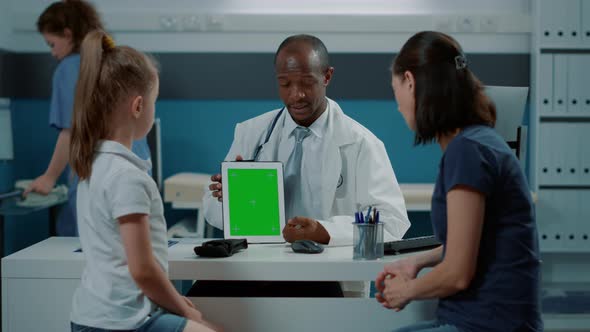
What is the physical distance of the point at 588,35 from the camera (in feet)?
12.2

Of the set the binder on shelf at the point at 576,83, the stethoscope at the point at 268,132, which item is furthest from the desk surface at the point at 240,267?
the binder on shelf at the point at 576,83

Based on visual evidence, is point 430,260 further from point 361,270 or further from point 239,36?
point 239,36

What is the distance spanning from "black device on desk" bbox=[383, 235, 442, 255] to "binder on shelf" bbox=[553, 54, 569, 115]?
2.14 metres

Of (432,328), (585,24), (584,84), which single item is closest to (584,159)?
(584,84)

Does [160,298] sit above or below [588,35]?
below

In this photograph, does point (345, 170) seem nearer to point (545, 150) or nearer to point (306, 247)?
point (306, 247)

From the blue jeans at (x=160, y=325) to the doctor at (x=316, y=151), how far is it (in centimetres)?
71

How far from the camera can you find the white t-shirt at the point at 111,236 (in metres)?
1.42

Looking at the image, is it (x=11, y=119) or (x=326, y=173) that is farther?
(x=11, y=119)

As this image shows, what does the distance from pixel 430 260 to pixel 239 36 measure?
2542 mm

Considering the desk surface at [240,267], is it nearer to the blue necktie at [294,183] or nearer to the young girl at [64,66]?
the blue necktie at [294,183]

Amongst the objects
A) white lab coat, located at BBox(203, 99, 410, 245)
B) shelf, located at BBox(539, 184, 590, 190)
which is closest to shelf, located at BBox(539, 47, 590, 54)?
shelf, located at BBox(539, 184, 590, 190)

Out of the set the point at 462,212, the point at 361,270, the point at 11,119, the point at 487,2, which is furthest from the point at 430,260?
the point at 11,119

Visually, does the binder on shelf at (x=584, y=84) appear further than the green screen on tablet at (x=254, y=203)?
Yes
